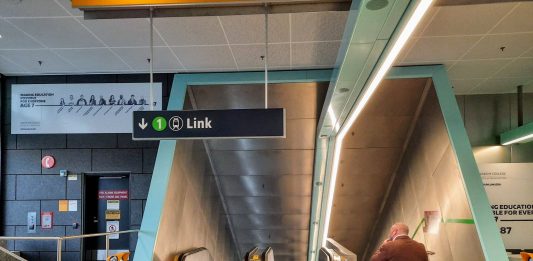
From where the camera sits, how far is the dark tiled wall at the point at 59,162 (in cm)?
706

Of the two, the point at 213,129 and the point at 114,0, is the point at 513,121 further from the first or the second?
the point at 114,0

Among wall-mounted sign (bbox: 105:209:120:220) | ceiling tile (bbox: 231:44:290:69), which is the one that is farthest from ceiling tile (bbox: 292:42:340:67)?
wall-mounted sign (bbox: 105:209:120:220)

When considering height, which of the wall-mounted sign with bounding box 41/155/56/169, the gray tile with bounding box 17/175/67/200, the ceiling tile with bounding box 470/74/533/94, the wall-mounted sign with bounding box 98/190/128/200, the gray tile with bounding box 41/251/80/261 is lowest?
the gray tile with bounding box 41/251/80/261

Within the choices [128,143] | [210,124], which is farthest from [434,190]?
[128,143]

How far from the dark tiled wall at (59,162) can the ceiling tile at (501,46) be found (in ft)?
14.8

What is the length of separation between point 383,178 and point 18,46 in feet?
20.6

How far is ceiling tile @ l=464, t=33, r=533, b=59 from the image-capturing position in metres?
5.51

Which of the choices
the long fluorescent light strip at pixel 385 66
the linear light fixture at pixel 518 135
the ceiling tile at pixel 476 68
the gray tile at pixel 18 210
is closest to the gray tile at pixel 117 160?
the gray tile at pixel 18 210

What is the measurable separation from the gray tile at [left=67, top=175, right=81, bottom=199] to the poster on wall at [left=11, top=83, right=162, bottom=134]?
817mm

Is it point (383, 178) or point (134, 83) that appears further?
point (383, 178)

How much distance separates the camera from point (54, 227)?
7.04 metres

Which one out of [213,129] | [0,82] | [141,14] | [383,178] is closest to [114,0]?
[141,14]

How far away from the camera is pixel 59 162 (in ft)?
23.5

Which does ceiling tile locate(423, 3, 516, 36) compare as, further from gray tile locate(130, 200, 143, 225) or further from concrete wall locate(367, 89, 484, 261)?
gray tile locate(130, 200, 143, 225)
